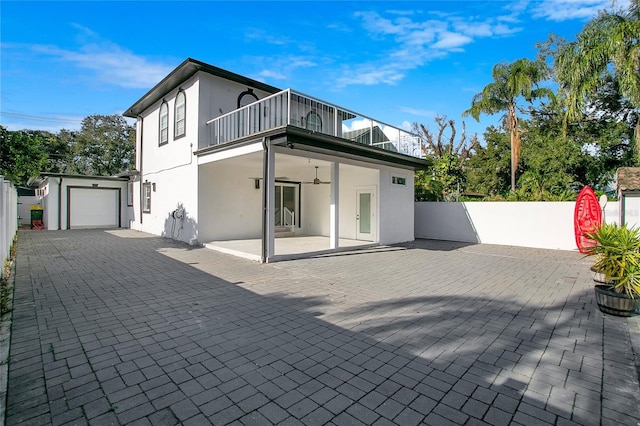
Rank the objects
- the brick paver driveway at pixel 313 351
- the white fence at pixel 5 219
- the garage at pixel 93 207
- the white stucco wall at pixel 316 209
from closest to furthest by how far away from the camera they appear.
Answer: the brick paver driveway at pixel 313 351, the white fence at pixel 5 219, the white stucco wall at pixel 316 209, the garage at pixel 93 207

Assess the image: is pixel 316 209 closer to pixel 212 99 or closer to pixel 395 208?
pixel 395 208

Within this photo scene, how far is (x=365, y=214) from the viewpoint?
13336 mm

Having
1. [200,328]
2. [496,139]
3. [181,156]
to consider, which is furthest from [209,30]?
[496,139]

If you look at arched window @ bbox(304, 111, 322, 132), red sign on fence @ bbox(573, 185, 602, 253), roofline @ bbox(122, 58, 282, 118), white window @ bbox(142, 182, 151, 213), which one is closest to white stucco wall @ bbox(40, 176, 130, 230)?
white window @ bbox(142, 182, 151, 213)

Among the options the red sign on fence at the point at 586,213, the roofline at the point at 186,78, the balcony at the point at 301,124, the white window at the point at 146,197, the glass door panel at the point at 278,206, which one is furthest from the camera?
the white window at the point at 146,197

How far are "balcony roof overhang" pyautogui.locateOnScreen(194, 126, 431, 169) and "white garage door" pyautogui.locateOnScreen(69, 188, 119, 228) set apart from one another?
1092 cm

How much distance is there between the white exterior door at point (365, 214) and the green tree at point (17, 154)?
12.4 meters

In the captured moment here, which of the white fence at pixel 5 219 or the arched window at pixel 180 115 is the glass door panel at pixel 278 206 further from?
the white fence at pixel 5 219

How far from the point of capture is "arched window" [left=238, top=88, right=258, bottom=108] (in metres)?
12.6

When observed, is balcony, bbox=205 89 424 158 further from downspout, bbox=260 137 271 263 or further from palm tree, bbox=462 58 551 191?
palm tree, bbox=462 58 551 191

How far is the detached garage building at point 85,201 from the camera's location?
17.0 meters

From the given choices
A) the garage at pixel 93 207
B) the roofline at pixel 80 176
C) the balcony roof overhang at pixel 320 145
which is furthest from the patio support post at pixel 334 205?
the garage at pixel 93 207

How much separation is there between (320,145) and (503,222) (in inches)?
375

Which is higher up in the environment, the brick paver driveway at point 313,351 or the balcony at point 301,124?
the balcony at point 301,124
